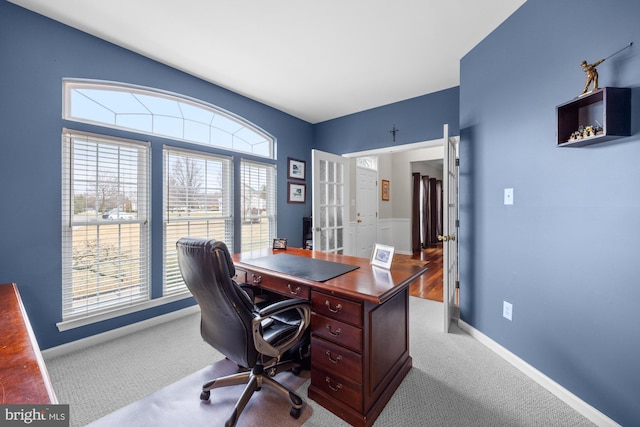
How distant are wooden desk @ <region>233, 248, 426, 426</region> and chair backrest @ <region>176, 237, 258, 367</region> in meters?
0.38

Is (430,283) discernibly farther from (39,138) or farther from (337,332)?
(39,138)

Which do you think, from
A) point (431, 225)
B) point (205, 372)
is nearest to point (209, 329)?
point (205, 372)

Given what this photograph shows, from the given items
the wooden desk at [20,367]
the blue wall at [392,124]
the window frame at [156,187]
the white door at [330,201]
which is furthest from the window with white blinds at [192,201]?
the blue wall at [392,124]

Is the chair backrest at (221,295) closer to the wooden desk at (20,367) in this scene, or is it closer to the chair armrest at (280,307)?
the chair armrest at (280,307)

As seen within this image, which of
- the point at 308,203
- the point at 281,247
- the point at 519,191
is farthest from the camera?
the point at 308,203

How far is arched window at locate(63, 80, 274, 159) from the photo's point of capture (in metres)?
2.32

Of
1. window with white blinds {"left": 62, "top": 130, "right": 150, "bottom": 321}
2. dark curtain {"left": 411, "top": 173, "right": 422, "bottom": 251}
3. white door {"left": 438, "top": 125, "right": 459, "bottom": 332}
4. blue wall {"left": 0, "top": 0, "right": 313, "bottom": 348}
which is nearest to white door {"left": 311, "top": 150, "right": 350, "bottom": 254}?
→ white door {"left": 438, "top": 125, "right": 459, "bottom": 332}

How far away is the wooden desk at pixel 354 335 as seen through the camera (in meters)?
1.43

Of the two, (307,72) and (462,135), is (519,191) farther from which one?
(307,72)

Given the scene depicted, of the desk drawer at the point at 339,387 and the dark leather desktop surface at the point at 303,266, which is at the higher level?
the dark leather desktop surface at the point at 303,266

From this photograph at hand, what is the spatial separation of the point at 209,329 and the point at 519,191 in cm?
237

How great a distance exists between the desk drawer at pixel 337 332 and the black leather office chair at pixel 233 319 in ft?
0.26

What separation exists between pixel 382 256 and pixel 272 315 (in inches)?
33.0

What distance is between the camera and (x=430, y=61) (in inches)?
107
